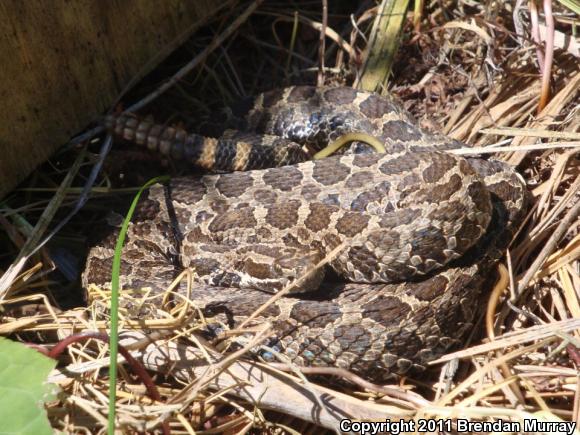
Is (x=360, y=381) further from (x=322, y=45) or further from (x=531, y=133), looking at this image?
(x=322, y=45)

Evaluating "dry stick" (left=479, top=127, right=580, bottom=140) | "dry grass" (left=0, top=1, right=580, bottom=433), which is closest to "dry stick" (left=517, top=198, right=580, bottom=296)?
"dry grass" (left=0, top=1, right=580, bottom=433)

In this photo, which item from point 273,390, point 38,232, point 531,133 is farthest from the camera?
point 531,133

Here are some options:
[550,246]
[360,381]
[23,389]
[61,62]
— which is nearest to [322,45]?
[61,62]

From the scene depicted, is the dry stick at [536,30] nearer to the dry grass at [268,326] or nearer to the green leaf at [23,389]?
the dry grass at [268,326]

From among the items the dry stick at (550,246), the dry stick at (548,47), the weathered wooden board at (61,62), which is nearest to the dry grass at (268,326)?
the dry stick at (550,246)

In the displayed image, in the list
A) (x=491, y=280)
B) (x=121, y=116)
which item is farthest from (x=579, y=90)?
(x=121, y=116)
